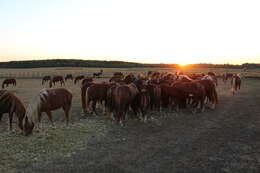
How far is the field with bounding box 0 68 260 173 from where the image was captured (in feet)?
20.7

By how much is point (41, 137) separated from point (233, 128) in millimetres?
6386

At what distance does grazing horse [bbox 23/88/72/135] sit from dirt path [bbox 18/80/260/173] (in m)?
1.97

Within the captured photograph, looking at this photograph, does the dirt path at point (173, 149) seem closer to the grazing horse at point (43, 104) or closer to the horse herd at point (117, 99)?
the horse herd at point (117, 99)

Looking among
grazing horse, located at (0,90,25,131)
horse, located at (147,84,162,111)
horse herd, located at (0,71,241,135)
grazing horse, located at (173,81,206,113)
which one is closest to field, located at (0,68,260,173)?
horse herd, located at (0,71,241,135)

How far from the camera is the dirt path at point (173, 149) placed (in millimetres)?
6234

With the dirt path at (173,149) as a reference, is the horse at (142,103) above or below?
above

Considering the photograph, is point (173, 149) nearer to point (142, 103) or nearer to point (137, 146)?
point (137, 146)

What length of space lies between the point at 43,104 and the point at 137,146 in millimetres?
3496

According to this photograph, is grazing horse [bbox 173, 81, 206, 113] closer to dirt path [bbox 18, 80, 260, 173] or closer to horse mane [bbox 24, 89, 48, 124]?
dirt path [bbox 18, 80, 260, 173]

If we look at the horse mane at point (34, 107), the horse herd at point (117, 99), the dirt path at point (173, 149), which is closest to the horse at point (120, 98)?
the horse herd at point (117, 99)

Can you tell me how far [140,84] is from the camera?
12250mm

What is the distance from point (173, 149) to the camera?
7.49 m

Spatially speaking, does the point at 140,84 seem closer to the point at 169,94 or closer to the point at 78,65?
the point at 169,94

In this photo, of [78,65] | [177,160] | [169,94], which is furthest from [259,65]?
[177,160]
